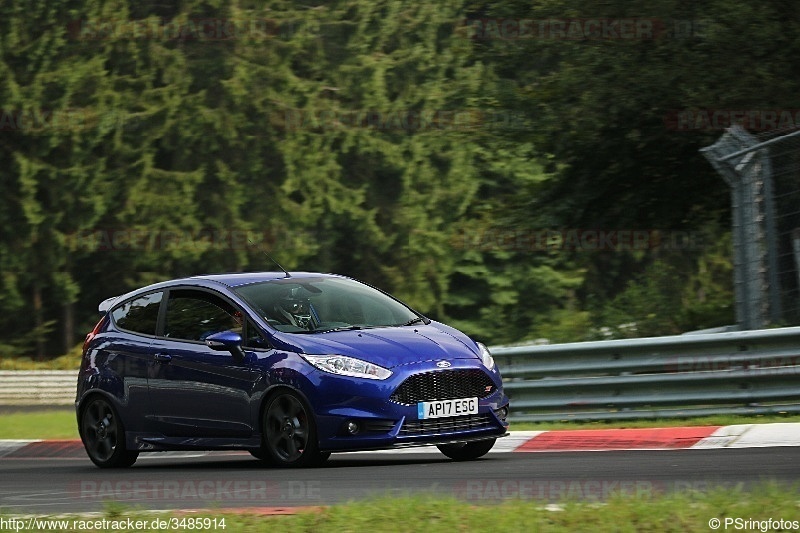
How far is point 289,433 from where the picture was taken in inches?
424

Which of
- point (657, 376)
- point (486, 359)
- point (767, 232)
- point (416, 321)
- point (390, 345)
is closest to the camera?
point (390, 345)

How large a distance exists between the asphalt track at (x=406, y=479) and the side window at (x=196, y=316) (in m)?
1.13

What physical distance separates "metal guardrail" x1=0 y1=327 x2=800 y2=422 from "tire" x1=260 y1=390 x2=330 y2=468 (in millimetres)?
3820

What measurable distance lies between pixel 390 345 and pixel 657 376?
3.56m

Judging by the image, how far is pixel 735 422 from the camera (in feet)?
40.9

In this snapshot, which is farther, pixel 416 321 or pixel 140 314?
pixel 140 314

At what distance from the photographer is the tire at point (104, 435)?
12406 millimetres

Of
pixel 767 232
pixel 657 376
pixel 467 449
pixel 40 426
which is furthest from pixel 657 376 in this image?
pixel 40 426

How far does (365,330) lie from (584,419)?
137 inches

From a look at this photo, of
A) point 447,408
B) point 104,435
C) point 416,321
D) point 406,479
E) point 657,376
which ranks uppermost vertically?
point 416,321

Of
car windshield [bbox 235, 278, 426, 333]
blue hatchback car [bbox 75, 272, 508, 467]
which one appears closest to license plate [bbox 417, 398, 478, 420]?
blue hatchback car [bbox 75, 272, 508, 467]

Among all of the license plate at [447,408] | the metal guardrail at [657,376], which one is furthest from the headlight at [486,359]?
the metal guardrail at [657,376]

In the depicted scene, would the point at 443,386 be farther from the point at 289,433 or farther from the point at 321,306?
the point at 321,306

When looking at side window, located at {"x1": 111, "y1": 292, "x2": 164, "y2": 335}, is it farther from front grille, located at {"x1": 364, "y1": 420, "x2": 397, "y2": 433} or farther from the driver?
front grille, located at {"x1": 364, "y1": 420, "x2": 397, "y2": 433}
